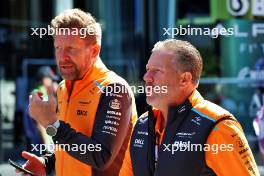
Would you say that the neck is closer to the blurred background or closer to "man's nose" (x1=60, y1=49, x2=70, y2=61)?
"man's nose" (x1=60, y1=49, x2=70, y2=61)

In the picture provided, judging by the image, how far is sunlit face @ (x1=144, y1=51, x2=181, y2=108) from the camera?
2.77 m

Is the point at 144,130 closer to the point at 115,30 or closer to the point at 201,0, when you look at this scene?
the point at 201,0

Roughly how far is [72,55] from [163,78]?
598 mm

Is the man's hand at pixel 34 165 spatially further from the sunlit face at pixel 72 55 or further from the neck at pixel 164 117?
the neck at pixel 164 117

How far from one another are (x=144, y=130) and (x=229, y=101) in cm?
387

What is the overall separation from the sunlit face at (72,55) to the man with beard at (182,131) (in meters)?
0.48

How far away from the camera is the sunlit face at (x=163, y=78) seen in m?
2.77

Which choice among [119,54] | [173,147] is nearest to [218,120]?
[173,147]

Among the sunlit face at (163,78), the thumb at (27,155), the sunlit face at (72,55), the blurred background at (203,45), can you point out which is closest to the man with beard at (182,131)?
the sunlit face at (163,78)

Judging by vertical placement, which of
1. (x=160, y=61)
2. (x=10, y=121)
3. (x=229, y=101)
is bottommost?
(x=10, y=121)

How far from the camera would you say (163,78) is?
9.14ft

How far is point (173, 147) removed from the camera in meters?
2.65

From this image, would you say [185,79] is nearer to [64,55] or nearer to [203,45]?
[64,55]

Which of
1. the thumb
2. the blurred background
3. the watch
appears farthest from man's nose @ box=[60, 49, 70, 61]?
the blurred background
